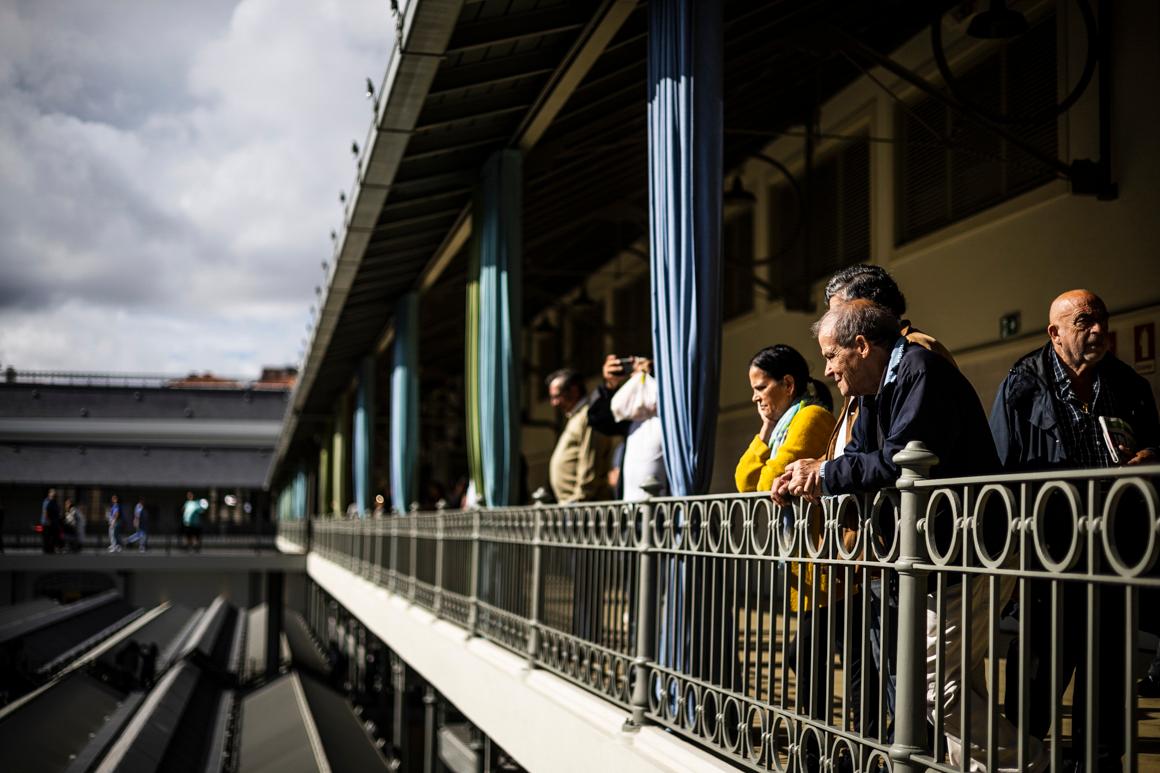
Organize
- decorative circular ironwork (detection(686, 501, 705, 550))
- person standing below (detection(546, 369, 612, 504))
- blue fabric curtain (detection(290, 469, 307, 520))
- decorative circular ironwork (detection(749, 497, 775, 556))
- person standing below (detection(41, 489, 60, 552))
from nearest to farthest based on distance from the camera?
decorative circular ironwork (detection(749, 497, 775, 556)) → decorative circular ironwork (detection(686, 501, 705, 550)) → person standing below (detection(546, 369, 612, 504)) → person standing below (detection(41, 489, 60, 552)) → blue fabric curtain (detection(290, 469, 307, 520))

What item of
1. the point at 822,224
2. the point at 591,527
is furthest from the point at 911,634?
the point at 822,224

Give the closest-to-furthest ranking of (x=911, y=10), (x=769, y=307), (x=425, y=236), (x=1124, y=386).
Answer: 1. (x=1124, y=386)
2. (x=911, y=10)
3. (x=425, y=236)
4. (x=769, y=307)

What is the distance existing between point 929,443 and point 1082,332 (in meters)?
1.48

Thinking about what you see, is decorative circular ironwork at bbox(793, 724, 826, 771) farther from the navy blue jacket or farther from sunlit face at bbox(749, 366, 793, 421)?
sunlit face at bbox(749, 366, 793, 421)

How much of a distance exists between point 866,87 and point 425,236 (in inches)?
209

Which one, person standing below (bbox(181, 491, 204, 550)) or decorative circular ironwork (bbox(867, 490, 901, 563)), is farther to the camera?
person standing below (bbox(181, 491, 204, 550))

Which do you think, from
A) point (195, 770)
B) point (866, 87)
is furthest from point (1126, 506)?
point (195, 770)

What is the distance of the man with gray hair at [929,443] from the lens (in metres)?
3.42

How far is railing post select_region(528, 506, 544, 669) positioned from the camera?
7562 millimetres

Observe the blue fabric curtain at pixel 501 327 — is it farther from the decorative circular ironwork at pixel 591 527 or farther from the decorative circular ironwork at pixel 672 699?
the decorative circular ironwork at pixel 672 699

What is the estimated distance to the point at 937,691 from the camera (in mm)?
3160

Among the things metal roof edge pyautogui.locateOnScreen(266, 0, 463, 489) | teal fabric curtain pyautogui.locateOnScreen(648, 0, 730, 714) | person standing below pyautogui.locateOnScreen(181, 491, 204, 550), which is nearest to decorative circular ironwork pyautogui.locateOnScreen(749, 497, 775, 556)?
teal fabric curtain pyautogui.locateOnScreen(648, 0, 730, 714)

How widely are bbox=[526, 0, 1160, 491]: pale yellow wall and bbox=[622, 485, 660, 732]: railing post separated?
5563mm

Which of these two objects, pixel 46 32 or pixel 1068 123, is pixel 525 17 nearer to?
pixel 1068 123
